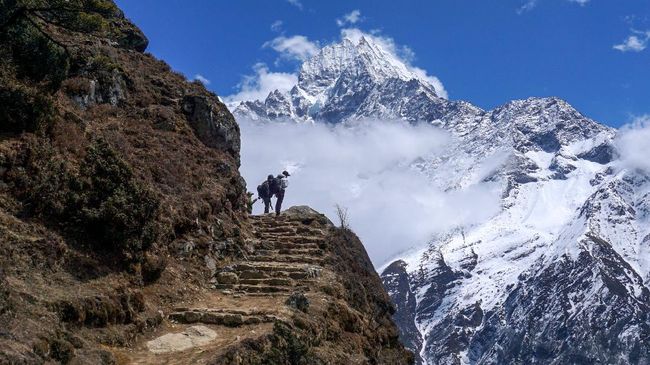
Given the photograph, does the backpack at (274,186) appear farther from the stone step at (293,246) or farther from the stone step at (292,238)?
the stone step at (293,246)

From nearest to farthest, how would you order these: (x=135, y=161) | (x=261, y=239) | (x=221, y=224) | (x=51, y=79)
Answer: (x=51, y=79)
(x=135, y=161)
(x=221, y=224)
(x=261, y=239)

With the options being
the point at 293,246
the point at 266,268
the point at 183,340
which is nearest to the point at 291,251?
the point at 293,246

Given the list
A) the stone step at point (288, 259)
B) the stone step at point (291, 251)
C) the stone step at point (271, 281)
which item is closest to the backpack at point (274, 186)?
the stone step at point (291, 251)

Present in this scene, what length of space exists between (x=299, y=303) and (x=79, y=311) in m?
7.39

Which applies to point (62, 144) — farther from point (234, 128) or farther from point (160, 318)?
point (234, 128)

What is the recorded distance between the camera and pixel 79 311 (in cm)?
1501

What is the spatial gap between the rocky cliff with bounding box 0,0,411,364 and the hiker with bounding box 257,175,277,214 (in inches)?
249

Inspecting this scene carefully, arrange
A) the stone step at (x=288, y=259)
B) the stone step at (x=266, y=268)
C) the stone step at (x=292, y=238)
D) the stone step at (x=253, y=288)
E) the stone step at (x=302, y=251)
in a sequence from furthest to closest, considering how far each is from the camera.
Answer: the stone step at (x=292, y=238) → the stone step at (x=302, y=251) → the stone step at (x=288, y=259) → the stone step at (x=266, y=268) → the stone step at (x=253, y=288)

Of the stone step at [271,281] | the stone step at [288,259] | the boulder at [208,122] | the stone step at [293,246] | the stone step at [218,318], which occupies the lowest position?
the stone step at [218,318]

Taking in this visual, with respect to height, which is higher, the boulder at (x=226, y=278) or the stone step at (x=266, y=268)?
the stone step at (x=266, y=268)

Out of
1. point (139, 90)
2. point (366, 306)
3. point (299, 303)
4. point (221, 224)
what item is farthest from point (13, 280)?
point (139, 90)

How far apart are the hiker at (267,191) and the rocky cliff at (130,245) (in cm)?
632

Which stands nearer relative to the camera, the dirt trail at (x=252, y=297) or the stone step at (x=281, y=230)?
the dirt trail at (x=252, y=297)

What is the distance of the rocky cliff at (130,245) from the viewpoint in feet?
50.7
